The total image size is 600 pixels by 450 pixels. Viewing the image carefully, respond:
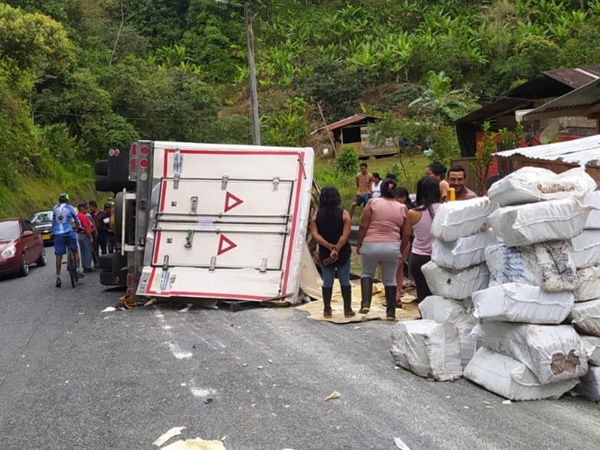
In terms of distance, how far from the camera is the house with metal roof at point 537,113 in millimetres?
15044

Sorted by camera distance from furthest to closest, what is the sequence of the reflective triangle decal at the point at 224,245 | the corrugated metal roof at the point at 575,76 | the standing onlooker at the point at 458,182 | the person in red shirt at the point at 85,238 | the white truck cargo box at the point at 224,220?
the corrugated metal roof at the point at 575,76 → the person in red shirt at the point at 85,238 → the reflective triangle decal at the point at 224,245 → the white truck cargo box at the point at 224,220 → the standing onlooker at the point at 458,182

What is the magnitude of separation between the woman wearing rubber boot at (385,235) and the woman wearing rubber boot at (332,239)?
8.8 inches

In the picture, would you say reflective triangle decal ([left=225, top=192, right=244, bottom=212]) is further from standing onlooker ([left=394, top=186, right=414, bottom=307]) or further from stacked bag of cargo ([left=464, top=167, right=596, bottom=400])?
stacked bag of cargo ([left=464, top=167, right=596, bottom=400])

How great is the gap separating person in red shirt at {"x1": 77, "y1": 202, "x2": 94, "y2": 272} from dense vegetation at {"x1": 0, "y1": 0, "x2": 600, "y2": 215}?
11.3m

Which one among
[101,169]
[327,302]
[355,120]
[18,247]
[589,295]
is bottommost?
[18,247]

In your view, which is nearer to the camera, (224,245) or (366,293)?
(366,293)

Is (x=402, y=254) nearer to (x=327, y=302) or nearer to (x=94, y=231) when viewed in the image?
(x=327, y=302)

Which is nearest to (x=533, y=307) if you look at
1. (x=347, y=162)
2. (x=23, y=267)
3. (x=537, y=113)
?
(x=537, y=113)

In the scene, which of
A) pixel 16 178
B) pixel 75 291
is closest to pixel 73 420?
pixel 75 291

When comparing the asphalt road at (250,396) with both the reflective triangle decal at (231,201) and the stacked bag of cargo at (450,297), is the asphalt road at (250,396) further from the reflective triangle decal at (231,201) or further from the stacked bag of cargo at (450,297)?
the reflective triangle decal at (231,201)

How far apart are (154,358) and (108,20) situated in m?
61.6

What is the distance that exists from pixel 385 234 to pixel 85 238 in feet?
28.7

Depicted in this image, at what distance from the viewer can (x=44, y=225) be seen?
87.0 feet

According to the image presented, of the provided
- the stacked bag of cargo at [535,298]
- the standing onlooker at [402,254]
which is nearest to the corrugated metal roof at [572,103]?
the standing onlooker at [402,254]
